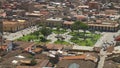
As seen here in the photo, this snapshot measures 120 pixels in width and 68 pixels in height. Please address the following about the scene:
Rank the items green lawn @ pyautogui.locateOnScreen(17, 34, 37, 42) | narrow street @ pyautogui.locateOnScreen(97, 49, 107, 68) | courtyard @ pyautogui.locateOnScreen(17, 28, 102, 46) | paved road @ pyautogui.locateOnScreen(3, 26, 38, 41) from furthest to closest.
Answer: paved road @ pyautogui.locateOnScreen(3, 26, 38, 41) < green lawn @ pyautogui.locateOnScreen(17, 34, 37, 42) < courtyard @ pyautogui.locateOnScreen(17, 28, 102, 46) < narrow street @ pyautogui.locateOnScreen(97, 49, 107, 68)

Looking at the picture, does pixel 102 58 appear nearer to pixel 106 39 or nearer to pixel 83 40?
pixel 83 40

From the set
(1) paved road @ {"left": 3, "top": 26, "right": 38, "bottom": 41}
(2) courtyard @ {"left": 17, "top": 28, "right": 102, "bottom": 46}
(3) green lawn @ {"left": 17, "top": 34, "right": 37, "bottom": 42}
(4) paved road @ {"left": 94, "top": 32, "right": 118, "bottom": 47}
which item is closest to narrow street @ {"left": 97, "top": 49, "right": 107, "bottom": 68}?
(4) paved road @ {"left": 94, "top": 32, "right": 118, "bottom": 47}

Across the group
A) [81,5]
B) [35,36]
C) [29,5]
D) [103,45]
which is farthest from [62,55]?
[81,5]

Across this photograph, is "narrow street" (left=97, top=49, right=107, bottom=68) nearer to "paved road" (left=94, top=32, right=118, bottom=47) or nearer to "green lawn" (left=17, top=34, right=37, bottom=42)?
"paved road" (left=94, top=32, right=118, bottom=47)

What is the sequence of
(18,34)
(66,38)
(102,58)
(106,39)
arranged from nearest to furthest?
1. (102,58)
2. (106,39)
3. (66,38)
4. (18,34)

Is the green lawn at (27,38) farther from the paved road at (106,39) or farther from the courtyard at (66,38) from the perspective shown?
the paved road at (106,39)

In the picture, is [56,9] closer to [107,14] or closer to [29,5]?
[29,5]

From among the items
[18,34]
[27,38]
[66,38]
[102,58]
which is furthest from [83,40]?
[102,58]

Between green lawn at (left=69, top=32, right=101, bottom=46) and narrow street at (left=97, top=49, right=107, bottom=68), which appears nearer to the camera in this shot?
narrow street at (left=97, top=49, right=107, bottom=68)
